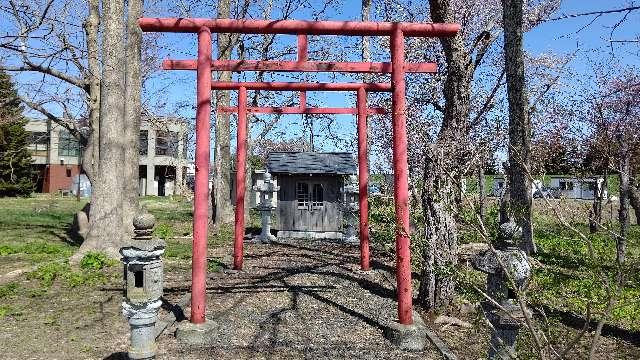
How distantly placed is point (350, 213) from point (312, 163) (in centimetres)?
239

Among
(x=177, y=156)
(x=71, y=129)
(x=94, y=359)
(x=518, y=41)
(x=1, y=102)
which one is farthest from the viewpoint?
(x=177, y=156)

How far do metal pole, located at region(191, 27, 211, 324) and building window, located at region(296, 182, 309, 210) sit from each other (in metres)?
10.5

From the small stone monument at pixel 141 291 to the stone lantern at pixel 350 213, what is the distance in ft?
34.3

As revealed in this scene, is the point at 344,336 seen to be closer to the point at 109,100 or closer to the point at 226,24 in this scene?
the point at 226,24

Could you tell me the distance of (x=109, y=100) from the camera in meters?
10.3

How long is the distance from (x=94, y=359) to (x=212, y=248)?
26.9ft

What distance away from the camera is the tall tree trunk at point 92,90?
13586 millimetres

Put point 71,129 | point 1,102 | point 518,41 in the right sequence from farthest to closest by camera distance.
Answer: point 71,129
point 1,102
point 518,41

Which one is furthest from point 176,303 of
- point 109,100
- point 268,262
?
point 109,100

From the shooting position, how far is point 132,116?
1148cm

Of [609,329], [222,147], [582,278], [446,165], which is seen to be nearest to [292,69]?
[446,165]

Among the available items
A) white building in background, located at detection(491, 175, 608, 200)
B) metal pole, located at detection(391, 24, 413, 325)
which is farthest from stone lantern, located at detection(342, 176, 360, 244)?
metal pole, located at detection(391, 24, 413, 325)

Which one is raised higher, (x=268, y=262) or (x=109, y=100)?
(x=109, y=100)

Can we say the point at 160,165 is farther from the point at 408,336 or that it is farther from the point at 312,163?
the point at 408,336
